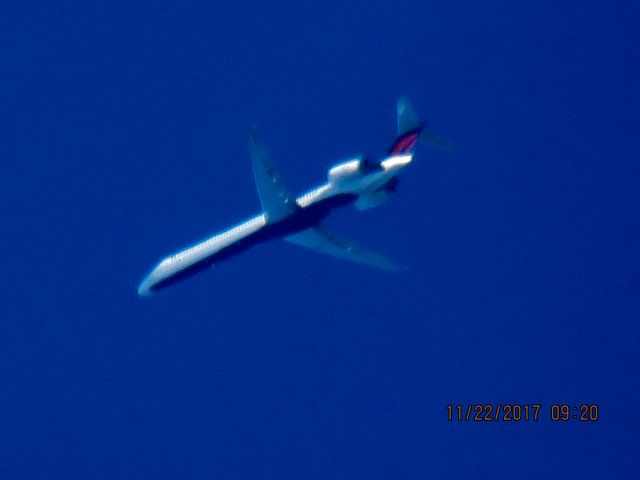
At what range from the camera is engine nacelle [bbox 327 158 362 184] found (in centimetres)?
2927

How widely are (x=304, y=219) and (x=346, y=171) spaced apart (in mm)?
3187

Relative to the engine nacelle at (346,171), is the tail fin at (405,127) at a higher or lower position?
higher

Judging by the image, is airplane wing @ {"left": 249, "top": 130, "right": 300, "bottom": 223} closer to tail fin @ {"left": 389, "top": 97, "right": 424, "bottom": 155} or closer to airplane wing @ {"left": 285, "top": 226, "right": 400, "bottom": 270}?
airplane wing @ {"left": 285, "top": 226, "right": 400, "bottom": 270}

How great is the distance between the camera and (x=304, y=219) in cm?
3061

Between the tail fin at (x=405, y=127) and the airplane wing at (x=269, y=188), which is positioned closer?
the airplane wing at (x=269, y=188)

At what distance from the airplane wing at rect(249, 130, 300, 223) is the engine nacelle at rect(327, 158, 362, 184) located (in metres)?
2.28

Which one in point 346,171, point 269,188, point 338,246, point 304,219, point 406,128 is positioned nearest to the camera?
point 269,188

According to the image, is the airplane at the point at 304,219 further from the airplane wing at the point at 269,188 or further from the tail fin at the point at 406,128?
the tail fin at the point at 406,128

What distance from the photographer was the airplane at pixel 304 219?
29359mm

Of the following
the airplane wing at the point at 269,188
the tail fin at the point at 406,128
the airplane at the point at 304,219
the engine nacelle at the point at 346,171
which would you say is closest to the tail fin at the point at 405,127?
the tail fin at the point at 406,128

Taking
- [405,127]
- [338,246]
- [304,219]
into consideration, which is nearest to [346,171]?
[304,219]

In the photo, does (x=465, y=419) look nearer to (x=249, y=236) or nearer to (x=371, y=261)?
(x=371, y=261)

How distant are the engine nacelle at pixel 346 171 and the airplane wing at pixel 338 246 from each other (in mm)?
2974

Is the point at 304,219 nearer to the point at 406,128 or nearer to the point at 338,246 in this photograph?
the point at 338,246
